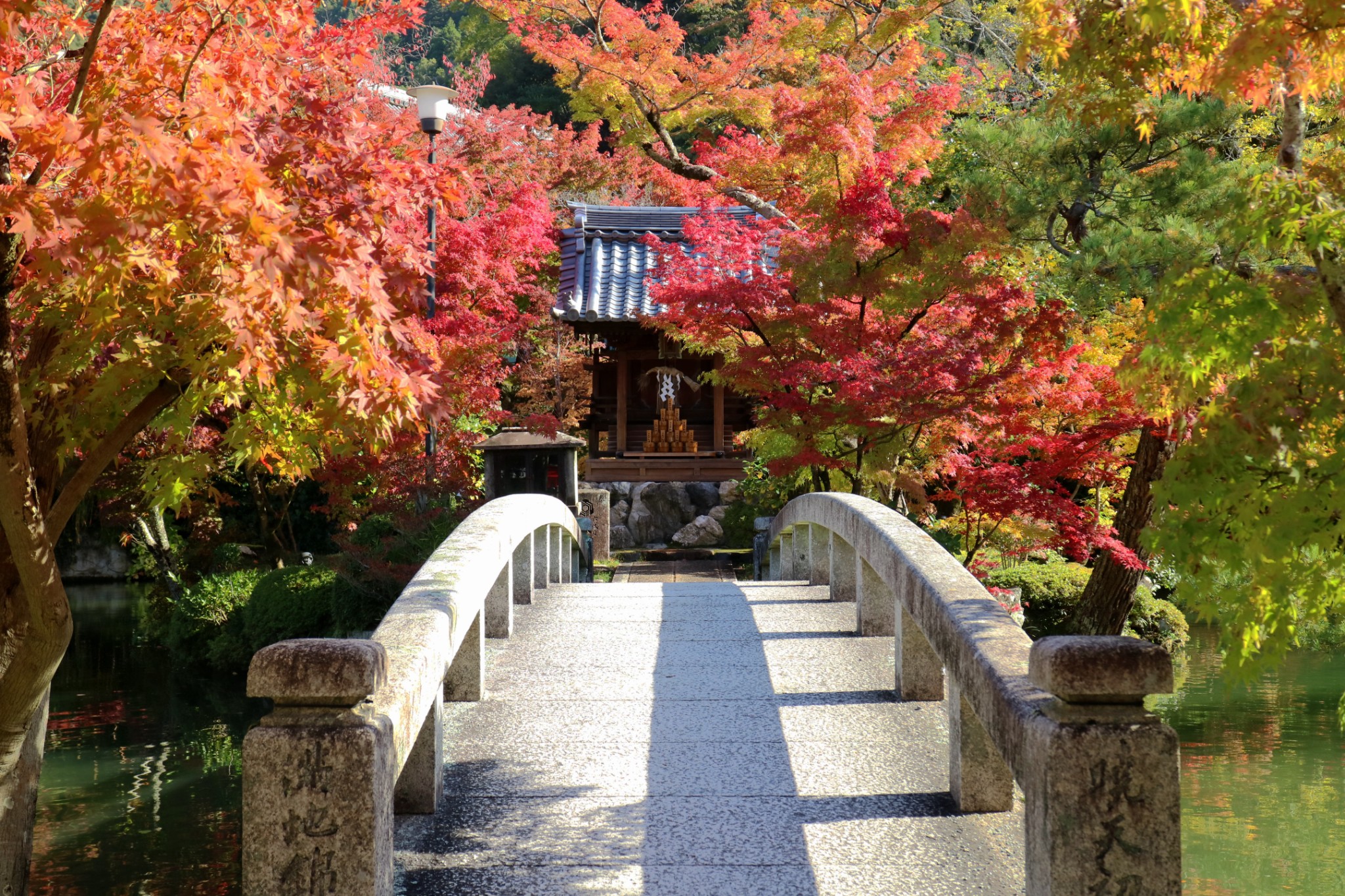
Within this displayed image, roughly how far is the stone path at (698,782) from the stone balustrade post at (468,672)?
0.28 ft

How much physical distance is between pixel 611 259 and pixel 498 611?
43.5 ft

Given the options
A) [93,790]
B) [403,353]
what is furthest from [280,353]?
[93,790]

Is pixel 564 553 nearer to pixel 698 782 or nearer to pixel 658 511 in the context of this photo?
pixel 698 782

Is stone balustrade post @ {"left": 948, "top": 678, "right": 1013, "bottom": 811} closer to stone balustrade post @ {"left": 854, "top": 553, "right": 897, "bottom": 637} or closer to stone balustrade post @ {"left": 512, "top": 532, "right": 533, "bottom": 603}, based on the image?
stone balustrade post @ {"left": 854, "top": 553, "right": 897, "bottom": 637}

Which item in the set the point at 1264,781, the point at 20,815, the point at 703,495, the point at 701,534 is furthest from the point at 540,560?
the point at 703,495

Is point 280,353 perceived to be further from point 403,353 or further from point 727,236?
point 727,236

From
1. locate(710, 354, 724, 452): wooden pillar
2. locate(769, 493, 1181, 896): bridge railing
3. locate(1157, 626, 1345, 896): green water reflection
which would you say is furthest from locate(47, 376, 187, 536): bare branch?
locate(710, 354, 724, 452): wooden pillar

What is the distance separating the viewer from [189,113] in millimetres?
3893

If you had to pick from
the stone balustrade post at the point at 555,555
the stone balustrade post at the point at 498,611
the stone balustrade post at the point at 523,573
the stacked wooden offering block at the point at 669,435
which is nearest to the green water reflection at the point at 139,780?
the stone balustrade post at the point at 498,611

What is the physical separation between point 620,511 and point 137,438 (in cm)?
803

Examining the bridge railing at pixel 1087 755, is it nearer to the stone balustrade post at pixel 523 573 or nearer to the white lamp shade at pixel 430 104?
the stone balustrade post at pixel 523 573

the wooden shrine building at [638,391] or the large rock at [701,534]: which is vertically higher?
the wooden shrine building at [638,391]

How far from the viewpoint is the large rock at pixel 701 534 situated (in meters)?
17.8

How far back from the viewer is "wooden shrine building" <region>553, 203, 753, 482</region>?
60.1 ft
